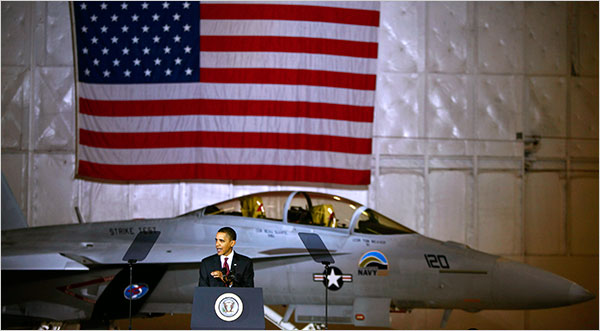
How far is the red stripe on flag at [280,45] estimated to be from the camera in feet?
27.9

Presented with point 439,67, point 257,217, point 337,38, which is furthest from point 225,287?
point 439,67

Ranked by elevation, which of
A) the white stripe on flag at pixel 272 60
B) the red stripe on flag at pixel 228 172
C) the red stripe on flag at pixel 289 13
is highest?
the red stripe on flag at pixel 289 13

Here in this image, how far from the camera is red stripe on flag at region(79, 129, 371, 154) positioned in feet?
27.8

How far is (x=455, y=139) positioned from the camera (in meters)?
8.95

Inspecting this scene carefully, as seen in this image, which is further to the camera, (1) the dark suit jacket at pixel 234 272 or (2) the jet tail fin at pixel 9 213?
(2) the jet tail fin at pixel 9 213

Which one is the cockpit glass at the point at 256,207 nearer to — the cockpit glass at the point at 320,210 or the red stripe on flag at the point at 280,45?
the cockpit glass at the point at 320,210

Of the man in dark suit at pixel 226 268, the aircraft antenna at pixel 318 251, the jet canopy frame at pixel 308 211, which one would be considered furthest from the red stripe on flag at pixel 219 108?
the man in dark suit at pixel 226 268

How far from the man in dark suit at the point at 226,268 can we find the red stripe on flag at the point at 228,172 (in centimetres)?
517

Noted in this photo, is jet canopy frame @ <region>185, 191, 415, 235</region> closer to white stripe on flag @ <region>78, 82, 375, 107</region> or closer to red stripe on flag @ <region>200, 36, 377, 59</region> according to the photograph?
white stripe on flag @ <region>78, 82, 375, 107</region>

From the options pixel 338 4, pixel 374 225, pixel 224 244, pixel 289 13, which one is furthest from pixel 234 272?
pixel 338 4

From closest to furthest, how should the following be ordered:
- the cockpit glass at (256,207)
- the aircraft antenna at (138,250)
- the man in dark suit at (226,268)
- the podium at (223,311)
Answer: the podium at (223,311) < the man in dark suit at (226,268) < the aircraft antenna at (138,250) < the cockpit glass at (256,207)

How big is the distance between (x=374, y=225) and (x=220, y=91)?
159 inches

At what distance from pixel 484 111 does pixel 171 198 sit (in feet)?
17.6

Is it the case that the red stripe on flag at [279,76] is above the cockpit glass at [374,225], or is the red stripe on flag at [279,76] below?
above
